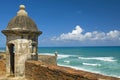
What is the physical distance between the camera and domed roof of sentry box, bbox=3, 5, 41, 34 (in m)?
7.90

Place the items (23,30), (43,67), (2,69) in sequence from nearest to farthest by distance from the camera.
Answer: (43,67) → (23,30) → (2,69)

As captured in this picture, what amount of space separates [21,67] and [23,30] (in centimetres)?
135

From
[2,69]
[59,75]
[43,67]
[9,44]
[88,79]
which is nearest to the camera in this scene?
[88,79]

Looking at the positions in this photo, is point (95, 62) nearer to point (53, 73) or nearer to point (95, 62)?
point (95, 62)

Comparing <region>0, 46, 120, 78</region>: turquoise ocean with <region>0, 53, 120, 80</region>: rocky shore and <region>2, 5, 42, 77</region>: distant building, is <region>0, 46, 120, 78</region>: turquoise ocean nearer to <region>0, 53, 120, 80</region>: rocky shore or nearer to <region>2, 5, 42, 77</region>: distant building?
<region>2, 5, 42, 77</region>: distant building

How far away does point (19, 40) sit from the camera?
25.9 ft

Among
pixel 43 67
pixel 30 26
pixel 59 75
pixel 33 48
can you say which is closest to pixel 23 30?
pixel 30 26

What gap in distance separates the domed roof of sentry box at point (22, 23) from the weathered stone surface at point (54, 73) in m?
1.28

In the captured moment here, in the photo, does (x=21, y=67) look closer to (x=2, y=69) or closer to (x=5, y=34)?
(x=5, y=34)

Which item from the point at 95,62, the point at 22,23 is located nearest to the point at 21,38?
the point at 22,23

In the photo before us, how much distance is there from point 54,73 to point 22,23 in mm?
2873

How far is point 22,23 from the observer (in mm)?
7980

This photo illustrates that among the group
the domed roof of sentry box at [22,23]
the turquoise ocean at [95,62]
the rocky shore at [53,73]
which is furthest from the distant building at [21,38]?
the turquoise ocean at [95,62]

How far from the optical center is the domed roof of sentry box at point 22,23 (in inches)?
311
